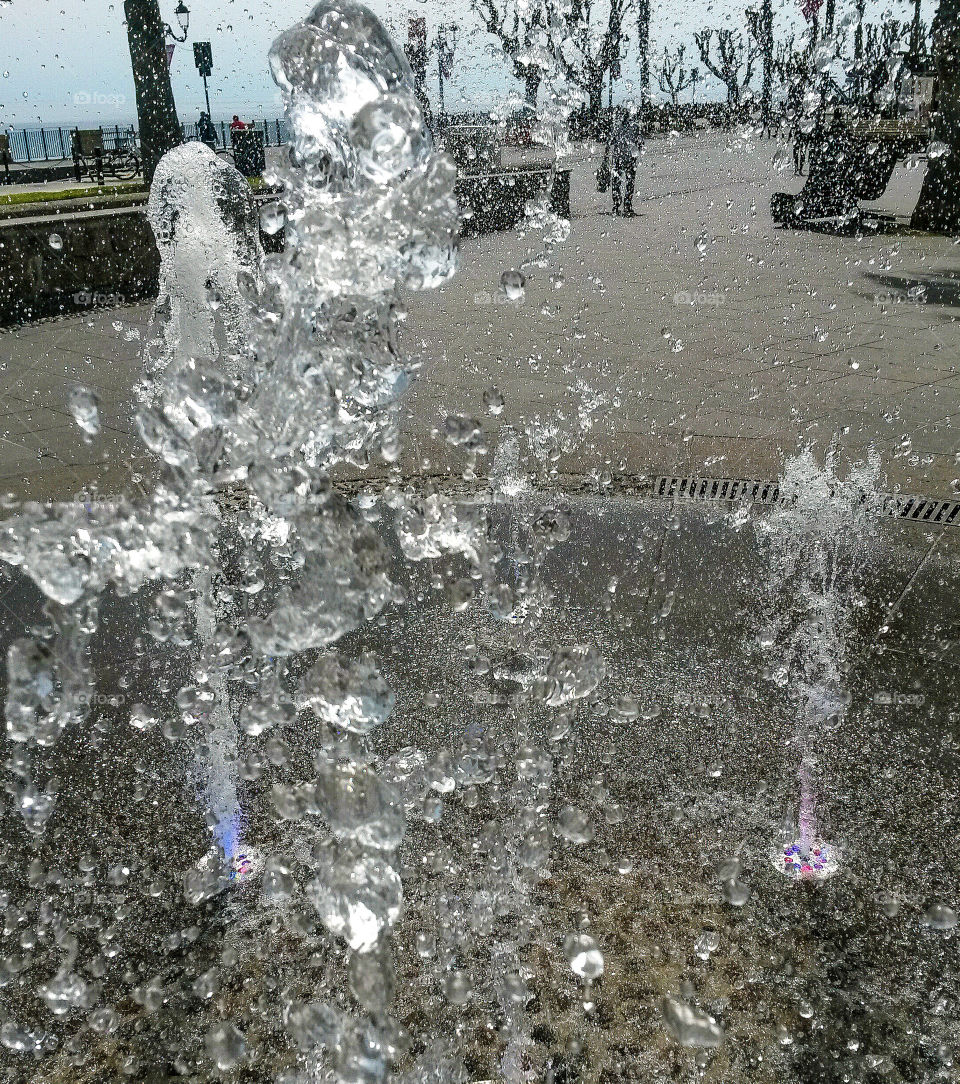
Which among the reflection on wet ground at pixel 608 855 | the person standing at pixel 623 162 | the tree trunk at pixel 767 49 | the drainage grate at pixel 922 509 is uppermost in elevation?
the tree trunk at pixel 767 49

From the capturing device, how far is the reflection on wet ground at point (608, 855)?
1.99 meters

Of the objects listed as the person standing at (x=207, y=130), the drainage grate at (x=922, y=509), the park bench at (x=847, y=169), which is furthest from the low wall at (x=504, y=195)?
the drainage grate at (x=922, y=509)

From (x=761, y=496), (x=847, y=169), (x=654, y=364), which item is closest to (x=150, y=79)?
(x=654, y=364)

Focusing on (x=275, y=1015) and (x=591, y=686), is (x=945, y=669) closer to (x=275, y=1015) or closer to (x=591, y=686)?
(x=591, y=686)

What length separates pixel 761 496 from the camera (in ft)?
15.0

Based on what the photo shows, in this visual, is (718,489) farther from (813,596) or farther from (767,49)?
(767,49)

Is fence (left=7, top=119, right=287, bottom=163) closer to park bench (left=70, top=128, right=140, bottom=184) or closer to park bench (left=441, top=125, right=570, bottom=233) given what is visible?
park bench (left=70, top=128, right=140, bottom=184)

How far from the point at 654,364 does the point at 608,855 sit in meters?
4.65

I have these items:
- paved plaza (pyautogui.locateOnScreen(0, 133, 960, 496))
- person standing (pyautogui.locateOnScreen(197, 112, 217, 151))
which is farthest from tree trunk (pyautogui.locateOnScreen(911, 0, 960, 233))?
A: person standing (pyautogui.locateOnScreen(197, 112, 217, 151))

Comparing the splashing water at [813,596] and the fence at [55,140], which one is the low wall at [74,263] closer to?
the splashing water at [813,596]

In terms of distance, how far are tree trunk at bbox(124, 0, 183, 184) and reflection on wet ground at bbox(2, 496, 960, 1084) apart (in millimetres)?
8332

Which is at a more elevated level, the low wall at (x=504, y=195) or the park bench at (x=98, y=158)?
the park bench at (x=98, y=158)

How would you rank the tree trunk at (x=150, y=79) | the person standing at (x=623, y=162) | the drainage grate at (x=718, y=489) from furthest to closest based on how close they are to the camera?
the person standing at (x=623, y=162) → the tree trunk at (x=150, y=79) → the drainage grate at (x=718, y=489)

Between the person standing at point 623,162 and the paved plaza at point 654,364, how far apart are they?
2.82 metres
